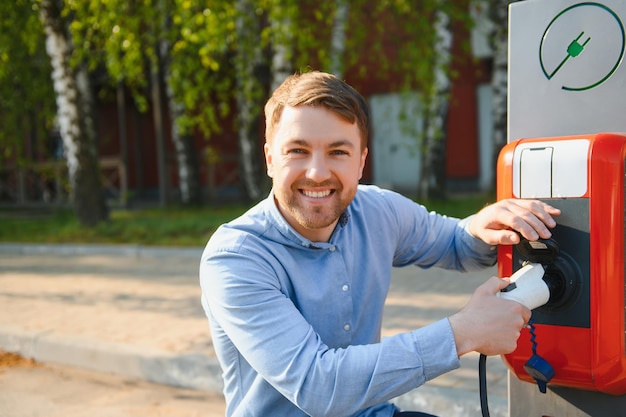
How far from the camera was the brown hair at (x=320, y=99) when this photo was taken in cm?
163

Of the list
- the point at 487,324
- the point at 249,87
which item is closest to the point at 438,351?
the point at 487,324

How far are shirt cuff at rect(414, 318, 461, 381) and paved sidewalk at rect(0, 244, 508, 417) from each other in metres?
1.84

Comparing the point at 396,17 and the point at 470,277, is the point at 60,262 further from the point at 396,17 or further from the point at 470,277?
the point at 396,17

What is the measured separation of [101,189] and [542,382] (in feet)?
29.7

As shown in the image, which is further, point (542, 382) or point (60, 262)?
point (60, 262)

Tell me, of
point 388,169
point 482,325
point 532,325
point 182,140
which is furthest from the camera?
point 388,169

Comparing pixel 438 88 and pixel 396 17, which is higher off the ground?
pixel 396 17

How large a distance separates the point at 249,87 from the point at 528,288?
7.97 meters

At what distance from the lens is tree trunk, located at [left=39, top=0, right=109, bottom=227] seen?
9.55 meters

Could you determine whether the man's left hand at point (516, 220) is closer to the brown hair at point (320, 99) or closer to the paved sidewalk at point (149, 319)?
the brown hair at point (320, 99)

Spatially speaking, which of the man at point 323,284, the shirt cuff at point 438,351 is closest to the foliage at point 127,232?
the man at point 323,284

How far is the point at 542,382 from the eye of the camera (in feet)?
5.78

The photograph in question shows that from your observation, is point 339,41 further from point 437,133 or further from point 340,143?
point 340,143

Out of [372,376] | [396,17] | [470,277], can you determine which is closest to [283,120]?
[372,376]
